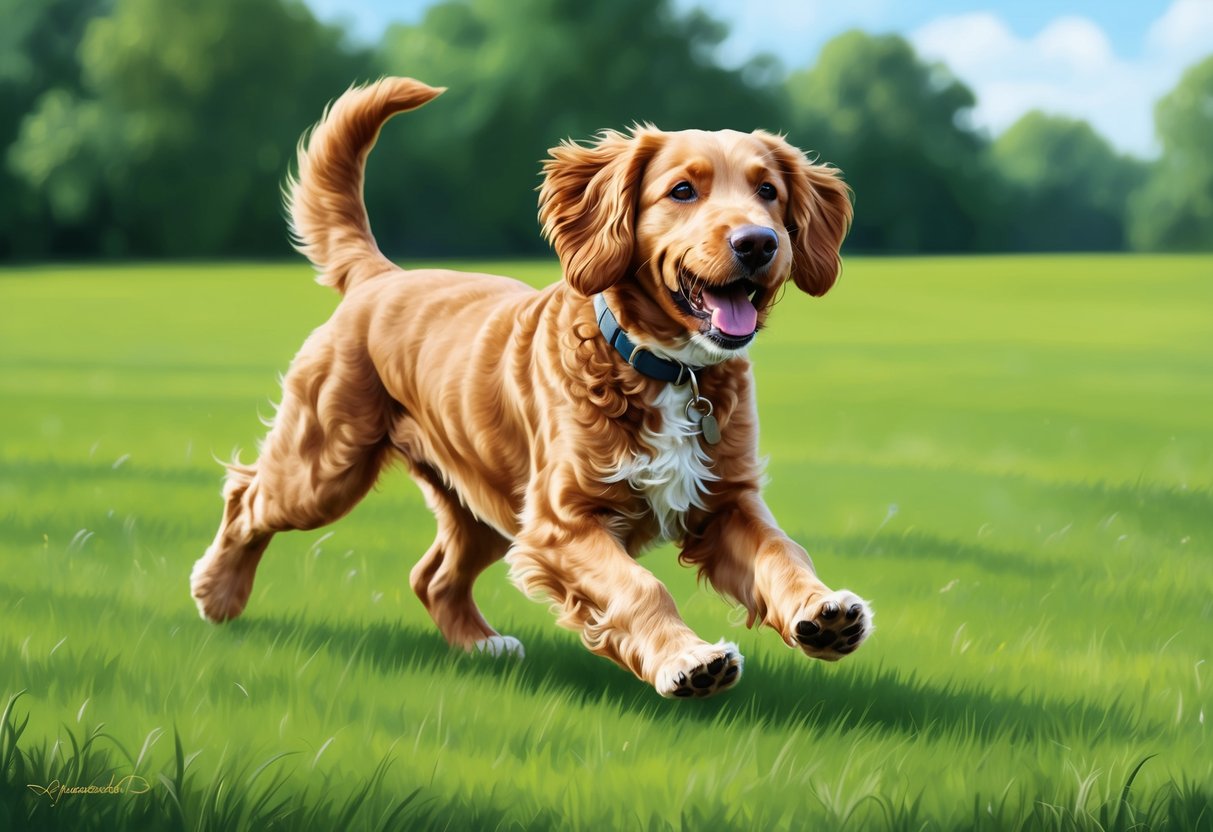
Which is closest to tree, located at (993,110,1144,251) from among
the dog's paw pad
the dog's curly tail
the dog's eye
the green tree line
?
the green tree line

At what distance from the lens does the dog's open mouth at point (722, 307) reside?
4078mm

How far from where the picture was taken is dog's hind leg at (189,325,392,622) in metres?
5.19

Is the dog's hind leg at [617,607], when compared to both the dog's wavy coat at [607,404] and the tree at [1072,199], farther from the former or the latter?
the tree at [1072,199]

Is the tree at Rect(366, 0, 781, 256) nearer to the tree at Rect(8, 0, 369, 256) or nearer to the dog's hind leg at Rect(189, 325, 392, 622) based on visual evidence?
the tree at Rect(8, 0, 369, 256)

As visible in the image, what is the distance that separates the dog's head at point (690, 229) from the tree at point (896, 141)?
47.1 meters

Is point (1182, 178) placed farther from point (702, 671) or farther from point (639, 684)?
point (702, 671)

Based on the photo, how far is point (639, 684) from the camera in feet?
14.8

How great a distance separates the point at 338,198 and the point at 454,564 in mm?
1533

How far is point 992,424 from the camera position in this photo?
1148 centimetres

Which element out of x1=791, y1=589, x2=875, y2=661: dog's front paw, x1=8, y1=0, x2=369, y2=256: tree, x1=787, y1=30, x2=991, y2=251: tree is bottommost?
x1=791, y1=589, x2=875, y2=661: dog's front paw

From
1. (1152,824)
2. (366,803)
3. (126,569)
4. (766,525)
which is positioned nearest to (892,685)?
(766,525)

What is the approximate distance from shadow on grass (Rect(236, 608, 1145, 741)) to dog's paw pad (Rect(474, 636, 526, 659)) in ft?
0.17

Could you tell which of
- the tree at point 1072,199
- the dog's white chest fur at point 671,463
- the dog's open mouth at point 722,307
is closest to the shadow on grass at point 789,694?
the dog's white chest fur at point 671,463
